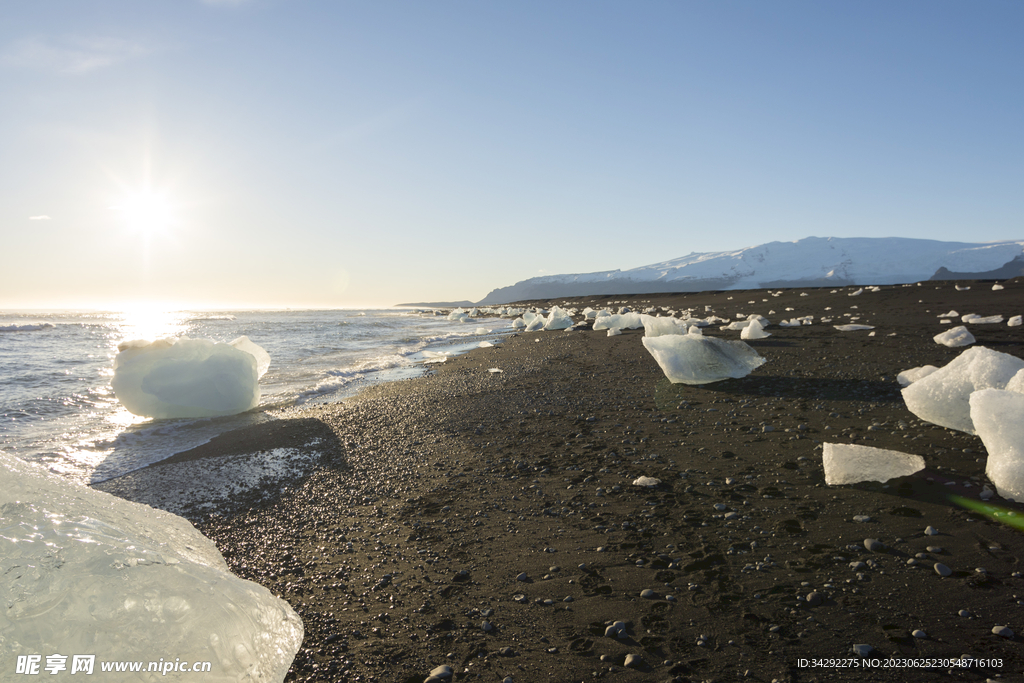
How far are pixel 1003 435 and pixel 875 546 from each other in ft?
5.51

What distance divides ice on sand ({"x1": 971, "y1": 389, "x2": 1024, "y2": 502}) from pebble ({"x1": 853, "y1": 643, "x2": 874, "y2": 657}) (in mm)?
2299

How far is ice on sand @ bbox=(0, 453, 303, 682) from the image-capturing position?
1.90 m

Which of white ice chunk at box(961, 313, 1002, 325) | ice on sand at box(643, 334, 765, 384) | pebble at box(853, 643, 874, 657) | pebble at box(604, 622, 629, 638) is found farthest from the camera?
white ice chunk at box(961, 313, 1002, 325)

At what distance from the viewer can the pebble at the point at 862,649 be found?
7.91 feet

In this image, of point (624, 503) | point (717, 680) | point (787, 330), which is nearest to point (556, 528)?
point (624, 503)

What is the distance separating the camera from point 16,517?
2148mm

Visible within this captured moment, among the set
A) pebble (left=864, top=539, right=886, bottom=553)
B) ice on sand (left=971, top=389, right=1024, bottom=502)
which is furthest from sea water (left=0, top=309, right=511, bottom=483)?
ice on sand (left=971, top=389, right=1024, bottom=502)

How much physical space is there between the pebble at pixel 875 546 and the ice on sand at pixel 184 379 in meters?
9.50

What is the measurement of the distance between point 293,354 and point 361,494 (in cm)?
1711

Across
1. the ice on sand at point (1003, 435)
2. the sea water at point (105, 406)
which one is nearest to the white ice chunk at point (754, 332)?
the sea water at point (105, 406)

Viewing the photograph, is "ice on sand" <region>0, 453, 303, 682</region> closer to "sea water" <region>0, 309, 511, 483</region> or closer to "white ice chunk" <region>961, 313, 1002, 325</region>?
"sea water" <region>0, 309, 511, 483</region>

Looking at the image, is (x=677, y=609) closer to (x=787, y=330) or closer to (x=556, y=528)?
(x=556, y=528)

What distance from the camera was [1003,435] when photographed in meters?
3.81

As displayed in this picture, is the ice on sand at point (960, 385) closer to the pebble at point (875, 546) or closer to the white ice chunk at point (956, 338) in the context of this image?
the pebble at point (875, 546)
